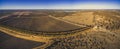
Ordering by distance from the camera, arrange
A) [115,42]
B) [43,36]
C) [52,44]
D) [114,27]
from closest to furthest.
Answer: [52,44], [115,42], [43,36], [114,27]

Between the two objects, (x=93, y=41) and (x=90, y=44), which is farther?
(x=93, y=41)

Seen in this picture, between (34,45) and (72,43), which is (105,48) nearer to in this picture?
(72,43)

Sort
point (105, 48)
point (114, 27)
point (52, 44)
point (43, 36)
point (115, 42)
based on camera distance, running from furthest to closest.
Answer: point (114, 27), point (43, 36), point (115, 42), point (52, 44), point (105, 48)

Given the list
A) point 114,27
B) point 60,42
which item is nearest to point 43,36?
point 60,42

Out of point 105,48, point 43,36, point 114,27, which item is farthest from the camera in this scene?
point 114,27

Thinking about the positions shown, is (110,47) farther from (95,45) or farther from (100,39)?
(100,39)

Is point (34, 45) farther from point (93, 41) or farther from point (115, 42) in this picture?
point (115, 42)

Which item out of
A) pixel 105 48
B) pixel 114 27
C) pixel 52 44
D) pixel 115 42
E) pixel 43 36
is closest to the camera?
pixel 105 48

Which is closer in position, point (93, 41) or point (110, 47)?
point (110, 47)

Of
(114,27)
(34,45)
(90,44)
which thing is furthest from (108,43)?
(114,27)
